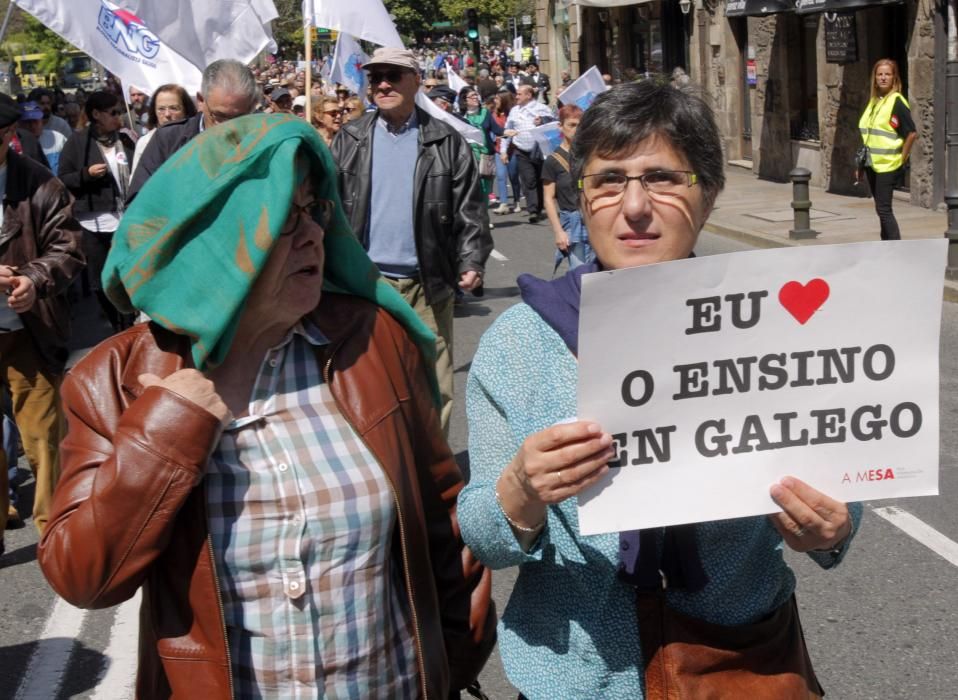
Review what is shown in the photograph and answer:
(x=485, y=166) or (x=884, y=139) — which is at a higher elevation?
(x=884, y=139)

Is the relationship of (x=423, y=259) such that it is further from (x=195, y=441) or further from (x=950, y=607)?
(x=195, y=441)

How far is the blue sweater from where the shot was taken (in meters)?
2.16

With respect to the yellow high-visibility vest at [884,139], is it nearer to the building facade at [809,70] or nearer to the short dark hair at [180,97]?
the building facade at [809,70]

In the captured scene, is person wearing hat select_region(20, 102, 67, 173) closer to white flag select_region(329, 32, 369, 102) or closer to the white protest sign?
white flag select_region(329, 32, 369, 102)

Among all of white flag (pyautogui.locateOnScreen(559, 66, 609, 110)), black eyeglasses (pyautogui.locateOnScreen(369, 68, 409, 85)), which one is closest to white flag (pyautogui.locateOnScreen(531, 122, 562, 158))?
white flag (pyautogui.locateOnScreen(559, 66, 609, 110))

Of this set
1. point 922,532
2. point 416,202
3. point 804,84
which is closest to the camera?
point 922,532

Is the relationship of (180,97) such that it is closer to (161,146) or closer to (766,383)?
(161,146)

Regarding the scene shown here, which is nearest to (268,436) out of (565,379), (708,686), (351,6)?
(565,379)

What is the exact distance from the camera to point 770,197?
18.9 m

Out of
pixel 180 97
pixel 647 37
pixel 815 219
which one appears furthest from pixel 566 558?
pixel 647 37

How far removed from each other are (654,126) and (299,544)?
3.03 feet

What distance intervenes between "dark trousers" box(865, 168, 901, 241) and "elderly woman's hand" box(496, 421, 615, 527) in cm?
1159

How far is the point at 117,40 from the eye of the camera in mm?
9469

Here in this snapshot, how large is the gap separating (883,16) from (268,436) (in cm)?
1754
